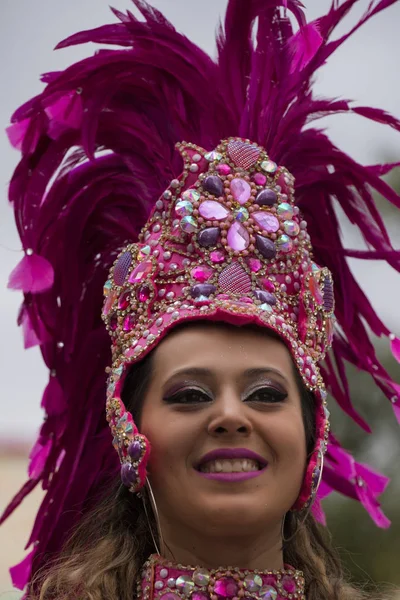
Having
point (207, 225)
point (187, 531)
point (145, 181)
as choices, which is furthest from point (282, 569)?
point (145, 181)

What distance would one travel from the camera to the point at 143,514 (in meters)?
3.18

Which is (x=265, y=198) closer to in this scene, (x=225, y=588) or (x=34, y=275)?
(x=34, y=275)

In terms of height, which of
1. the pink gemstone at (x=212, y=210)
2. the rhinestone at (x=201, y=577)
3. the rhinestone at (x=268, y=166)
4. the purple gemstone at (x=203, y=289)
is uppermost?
the rhinestone at (x=268, y=166)

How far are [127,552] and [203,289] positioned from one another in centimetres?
86

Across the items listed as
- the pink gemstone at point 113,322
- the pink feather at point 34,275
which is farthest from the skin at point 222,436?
the pink feather at point 34,275

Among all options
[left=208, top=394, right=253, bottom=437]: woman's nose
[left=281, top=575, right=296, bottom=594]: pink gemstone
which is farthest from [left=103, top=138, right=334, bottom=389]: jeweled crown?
[left=281, top=575, right=296, bottom=594]: pink gemstone

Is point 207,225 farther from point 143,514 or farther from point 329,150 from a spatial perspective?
point 143,514

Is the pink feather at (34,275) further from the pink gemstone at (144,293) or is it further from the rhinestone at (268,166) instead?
the rhinestone at (268,166)

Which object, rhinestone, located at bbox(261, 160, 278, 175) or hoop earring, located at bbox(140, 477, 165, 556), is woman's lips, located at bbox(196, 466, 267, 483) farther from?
rhinestone, located at bbox(261, 160, 278, 175)

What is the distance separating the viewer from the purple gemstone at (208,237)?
292 centimetres

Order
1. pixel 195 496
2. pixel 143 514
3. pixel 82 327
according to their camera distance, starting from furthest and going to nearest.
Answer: pixel 82 327 < pixel 143 514 < pixel 195 496

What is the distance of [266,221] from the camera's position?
2.97 metres

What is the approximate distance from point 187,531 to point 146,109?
1365mm

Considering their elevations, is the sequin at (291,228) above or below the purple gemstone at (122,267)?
above
